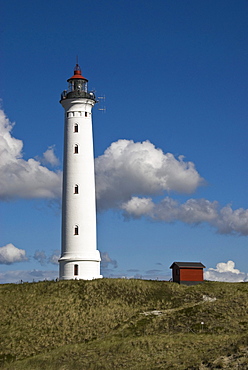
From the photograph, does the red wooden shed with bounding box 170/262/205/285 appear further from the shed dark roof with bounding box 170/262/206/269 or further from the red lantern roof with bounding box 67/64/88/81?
the red lantern roof with bounding box 67/64/88/81

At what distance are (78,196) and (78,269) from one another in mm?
6802

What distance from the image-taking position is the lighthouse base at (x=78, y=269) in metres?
51.7

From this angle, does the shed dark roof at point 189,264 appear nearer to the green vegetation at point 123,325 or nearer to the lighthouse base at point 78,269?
the green vegetation at point 123,325

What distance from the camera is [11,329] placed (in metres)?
41.0

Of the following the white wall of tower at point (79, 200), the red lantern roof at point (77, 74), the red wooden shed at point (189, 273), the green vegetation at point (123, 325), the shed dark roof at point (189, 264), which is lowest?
the green vegetation at point (123, 325)

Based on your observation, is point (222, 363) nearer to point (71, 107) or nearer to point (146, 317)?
point (146, 317)

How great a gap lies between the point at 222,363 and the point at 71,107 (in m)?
33.0

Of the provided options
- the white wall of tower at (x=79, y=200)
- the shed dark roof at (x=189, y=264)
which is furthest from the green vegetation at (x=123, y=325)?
the white wall of tower at (x=79, y=200)

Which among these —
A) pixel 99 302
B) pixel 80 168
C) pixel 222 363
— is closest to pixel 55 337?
pixel 99 302

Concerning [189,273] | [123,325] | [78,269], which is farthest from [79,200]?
[123,325]

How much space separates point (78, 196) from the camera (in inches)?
2071

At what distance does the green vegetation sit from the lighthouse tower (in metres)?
3.05

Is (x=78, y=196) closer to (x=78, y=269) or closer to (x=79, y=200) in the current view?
(x=79, y=200)

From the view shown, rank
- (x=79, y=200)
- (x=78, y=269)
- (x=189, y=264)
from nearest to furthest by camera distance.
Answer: (x=78, y=269) < (x=79, y=200) < (x=189, y=264)
